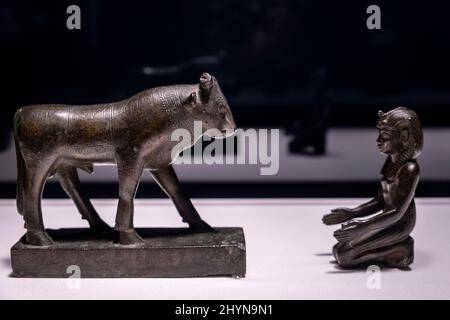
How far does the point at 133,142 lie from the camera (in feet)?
8.40

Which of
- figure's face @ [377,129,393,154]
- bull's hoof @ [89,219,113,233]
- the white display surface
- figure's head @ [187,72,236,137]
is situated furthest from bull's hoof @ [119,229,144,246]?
figure's face @ [377,129,393,154]

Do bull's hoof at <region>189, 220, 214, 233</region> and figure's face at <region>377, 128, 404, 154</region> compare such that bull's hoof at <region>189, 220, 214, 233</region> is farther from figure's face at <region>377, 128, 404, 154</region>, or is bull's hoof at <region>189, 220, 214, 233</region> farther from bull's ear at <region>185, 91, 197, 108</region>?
figure's face at <region>377, 128, 404, 154</region>

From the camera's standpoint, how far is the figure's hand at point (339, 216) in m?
2.79

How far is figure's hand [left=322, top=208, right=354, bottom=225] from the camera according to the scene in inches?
110

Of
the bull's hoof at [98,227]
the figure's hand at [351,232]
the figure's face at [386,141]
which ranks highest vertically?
the figure's face at [386,141]

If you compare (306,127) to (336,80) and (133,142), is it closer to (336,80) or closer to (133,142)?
(336,80)

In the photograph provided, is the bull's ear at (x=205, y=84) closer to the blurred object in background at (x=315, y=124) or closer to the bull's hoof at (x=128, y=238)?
the bull's hoof at (x=128, y=238)

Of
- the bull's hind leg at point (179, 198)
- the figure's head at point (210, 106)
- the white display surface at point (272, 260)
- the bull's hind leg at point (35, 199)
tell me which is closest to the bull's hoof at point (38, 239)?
the bull's hind leg at point (35, 199)

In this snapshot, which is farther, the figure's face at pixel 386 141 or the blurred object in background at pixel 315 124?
the blurred object in background at pixel 315 124

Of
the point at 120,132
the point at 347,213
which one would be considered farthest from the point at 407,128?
the point at 120,132

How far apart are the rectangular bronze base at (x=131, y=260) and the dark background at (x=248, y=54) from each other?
1145 mm

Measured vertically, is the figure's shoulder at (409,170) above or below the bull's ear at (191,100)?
below
